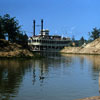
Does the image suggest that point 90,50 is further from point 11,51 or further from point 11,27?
point 11,51

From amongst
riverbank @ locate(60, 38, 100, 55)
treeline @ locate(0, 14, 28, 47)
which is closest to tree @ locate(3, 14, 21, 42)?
treeline @ locate(0, 14, 28, 47)

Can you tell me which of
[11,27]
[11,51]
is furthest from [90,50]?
[11,51]

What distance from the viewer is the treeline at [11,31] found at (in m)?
95.7

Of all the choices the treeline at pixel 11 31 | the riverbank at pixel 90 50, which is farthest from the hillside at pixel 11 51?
the riverbank at pixel 90 50

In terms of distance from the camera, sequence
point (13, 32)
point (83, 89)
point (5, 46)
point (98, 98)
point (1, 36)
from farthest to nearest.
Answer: point (13, 32), point (1, 36), point (5, 46), point (83, 89), point (98, 98)

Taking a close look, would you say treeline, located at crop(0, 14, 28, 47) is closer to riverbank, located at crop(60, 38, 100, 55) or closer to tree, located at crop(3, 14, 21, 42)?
tree, located at crop(3, 14, 21, 42)

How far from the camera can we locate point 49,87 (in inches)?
1160

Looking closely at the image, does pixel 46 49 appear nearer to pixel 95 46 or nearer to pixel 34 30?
pixel 34 30

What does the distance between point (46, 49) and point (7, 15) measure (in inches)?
3460

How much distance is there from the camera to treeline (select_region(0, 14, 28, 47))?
9569 cm

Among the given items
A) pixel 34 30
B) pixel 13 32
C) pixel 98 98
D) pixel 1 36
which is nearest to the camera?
pixel 98 98

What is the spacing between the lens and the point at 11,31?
104 meters

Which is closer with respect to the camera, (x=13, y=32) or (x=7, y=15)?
(x=13, y=32)

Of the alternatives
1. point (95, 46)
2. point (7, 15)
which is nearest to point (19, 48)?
point (7, 15)
